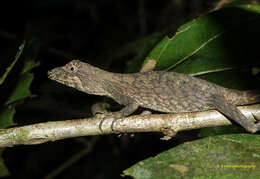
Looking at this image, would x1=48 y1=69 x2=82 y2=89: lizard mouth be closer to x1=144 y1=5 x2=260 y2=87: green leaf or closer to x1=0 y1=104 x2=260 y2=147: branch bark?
x1=0 y1=104 x2=260 y2=147: branch bark

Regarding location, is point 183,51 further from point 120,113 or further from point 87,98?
point 87,98

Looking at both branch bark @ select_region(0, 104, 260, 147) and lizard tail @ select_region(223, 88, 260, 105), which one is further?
lizard tail @ select_region(223, 88, 260, 105)

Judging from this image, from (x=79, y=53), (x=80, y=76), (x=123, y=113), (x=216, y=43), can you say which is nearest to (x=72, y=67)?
(x=80, y=76)

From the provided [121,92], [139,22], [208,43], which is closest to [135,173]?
[121,92]

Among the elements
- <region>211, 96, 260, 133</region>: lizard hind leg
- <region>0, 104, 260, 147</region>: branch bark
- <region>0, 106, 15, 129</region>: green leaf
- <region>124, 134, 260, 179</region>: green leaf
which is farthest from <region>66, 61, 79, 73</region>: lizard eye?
<region>211, 96, 260, 133</region>: lizard hind leg

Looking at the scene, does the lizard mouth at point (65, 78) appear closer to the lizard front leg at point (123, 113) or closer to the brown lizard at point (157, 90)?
the brown lizard at point (157, 90)

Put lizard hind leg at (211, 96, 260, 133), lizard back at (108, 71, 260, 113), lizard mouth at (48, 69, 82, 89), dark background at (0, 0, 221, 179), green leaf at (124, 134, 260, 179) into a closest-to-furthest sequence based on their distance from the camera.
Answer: green leaf at (124, 134, 260, 179)
lizard hind leg at (211, 96, 260, 133)
lizard back at (108, 71, 260, 113)
lizard mouth at (48, 69, 82, 89)
dark background at (0, 0, 221, 179)
